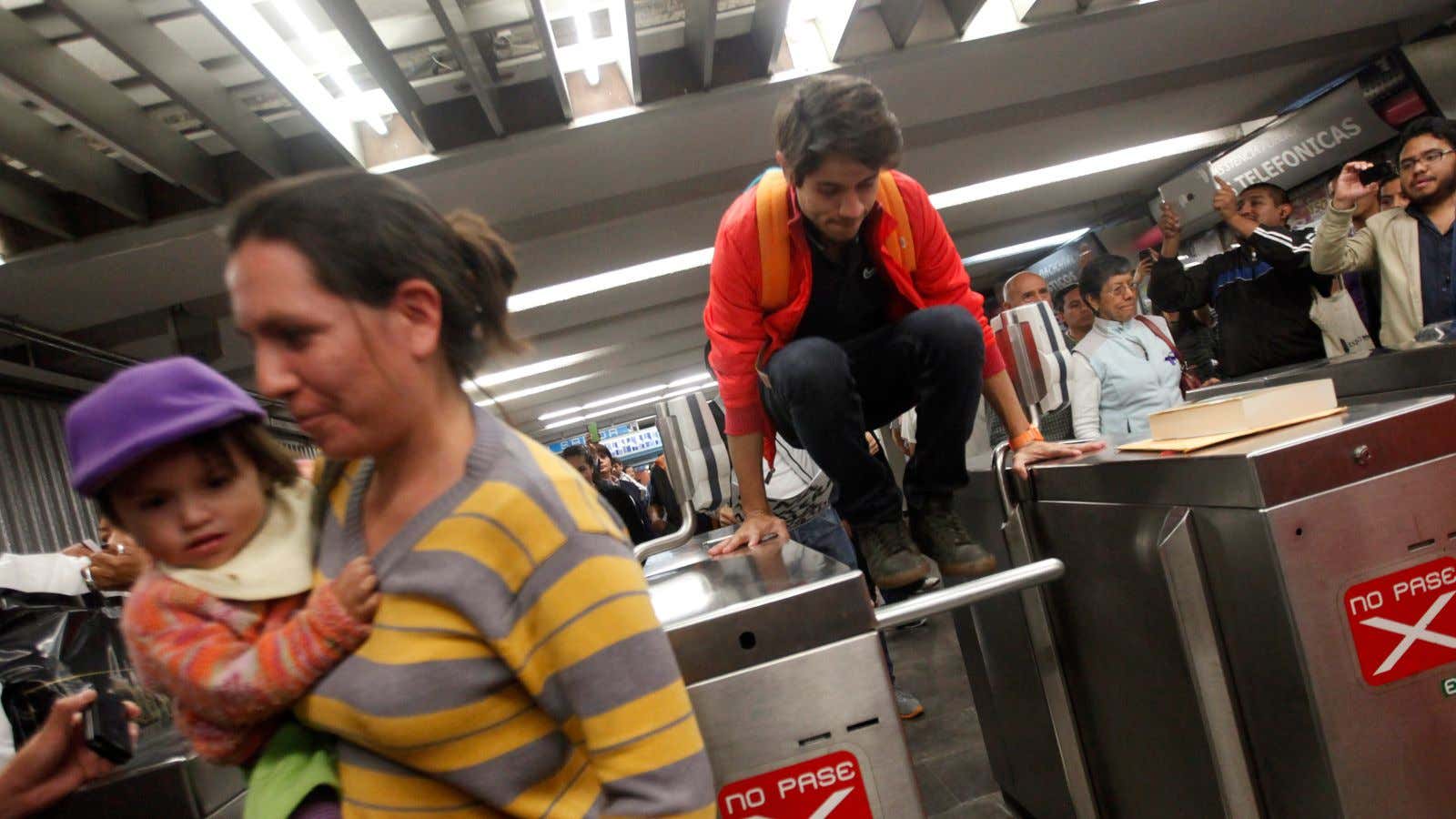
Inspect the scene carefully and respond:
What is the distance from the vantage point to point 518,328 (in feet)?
26.5

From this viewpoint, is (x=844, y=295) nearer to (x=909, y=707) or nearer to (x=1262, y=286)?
(x=909, y=707)

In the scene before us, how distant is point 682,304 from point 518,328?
81.6 inches

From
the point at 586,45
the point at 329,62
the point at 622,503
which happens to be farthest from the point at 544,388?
the point at 329,62

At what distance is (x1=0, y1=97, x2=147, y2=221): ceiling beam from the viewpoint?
3.69m

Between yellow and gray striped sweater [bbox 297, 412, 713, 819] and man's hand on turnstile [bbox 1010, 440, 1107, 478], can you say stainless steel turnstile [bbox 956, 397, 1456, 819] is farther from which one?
yellow and gray striped sweater [bbox 297, 412, 713, 819]

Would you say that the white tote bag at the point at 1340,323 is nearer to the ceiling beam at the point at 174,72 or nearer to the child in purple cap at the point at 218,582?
the child in purple cap at the point at 218,582

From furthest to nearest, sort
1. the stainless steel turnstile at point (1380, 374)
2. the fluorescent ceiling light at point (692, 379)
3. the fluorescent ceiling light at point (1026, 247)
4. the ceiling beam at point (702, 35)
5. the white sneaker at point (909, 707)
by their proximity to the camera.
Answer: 1. the fluorescent ceiling light at point (692, 379)
2. the fluorescent ceiling light at point (1026, 247)
3. the ceiling beam at point (702, 35)
4. the white sneaker at point (909, 707)
5. the stainless steel turnstile at point (1380, 374)

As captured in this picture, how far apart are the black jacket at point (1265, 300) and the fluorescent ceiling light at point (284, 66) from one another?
13.1 ft

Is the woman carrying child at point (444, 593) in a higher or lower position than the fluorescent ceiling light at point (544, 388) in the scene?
Answer: lower

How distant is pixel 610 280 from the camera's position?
7.78m

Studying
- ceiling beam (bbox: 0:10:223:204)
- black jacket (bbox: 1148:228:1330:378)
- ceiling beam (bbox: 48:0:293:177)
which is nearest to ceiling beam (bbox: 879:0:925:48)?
black jacket (bbox: 1148:228:1330:378)

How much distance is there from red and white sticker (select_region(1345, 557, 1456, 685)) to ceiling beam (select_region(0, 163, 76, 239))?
5355mm

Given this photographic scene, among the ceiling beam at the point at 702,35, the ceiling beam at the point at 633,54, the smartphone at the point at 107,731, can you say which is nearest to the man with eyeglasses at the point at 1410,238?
the ceiling beam at the point at 702,35

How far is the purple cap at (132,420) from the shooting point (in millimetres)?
757
